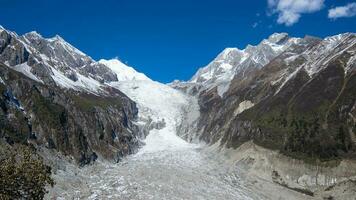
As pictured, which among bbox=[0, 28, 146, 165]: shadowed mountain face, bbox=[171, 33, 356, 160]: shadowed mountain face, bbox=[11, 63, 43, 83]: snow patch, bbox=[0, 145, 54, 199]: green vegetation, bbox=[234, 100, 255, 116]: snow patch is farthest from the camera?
bbox=[234, 100, 255, 116]: snow patch

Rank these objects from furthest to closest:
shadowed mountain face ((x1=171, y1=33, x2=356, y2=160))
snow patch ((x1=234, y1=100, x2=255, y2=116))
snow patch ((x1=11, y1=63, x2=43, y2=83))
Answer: snow patch ((x1=234, y1=100, x2=255, y2=116)) → snow patch ((x1=11, y1=63, x2=43, y2=83)) → shadowed mountain face ((x1=171, y1=33, x2=356, y2=160))

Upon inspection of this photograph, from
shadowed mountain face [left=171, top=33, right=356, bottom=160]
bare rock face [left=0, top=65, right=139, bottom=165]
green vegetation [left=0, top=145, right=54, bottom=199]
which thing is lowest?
green vegetation [left=0, top=145, right=54, bottom=199]

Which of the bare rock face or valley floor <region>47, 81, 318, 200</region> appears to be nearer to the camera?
valley floor <region>47, 81, 318, 200</region>

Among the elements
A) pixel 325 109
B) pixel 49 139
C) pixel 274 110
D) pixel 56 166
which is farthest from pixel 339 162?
pixel 49 139

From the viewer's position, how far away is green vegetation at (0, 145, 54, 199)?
34.3m

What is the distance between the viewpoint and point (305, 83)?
15888 cm

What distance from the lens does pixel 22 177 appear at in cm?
3525

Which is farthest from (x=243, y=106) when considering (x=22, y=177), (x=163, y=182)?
(x=22, y=177)

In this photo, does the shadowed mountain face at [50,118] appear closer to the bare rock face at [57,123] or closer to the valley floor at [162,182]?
the bare rock face at [57,123]

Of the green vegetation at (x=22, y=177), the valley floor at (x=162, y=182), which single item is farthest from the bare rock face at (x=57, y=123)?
the green vegetation at (x=22, y=177)

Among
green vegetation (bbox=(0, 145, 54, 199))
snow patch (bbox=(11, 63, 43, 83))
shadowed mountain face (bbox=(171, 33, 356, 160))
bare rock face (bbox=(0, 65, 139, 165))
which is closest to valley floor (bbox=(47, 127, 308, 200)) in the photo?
bare rock face (bbox=(0, 65, 139, 165))

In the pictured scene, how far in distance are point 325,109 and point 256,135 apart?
20.2 meters

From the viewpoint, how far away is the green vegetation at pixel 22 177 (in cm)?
3431

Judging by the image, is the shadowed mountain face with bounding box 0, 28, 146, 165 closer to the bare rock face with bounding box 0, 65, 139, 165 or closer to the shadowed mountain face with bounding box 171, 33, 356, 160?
the bare rock face with bounding box 0, 65, 139, 165
